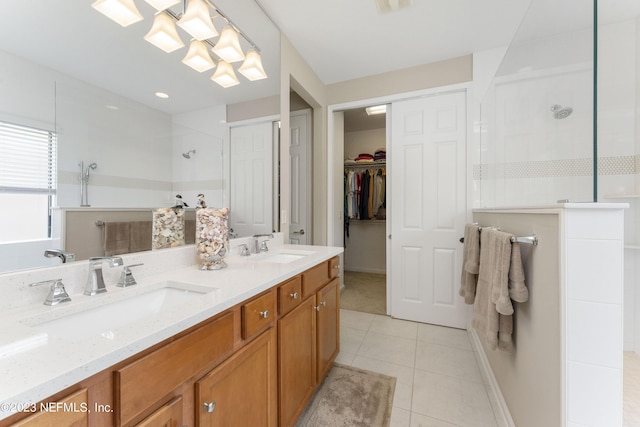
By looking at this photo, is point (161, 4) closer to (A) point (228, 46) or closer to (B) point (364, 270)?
(A) point (228, 46)

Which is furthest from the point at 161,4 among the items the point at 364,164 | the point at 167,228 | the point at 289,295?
the point at 364,164

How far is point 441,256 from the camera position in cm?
252

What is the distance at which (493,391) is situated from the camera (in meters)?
1.57

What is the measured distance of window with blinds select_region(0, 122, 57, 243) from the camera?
76cm

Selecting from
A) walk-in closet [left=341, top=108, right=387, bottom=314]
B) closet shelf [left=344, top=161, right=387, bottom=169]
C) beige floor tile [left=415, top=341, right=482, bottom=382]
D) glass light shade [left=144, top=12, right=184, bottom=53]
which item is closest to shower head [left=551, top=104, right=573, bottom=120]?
beige floor tile [left=415, top=341, right=482, bottom=382]

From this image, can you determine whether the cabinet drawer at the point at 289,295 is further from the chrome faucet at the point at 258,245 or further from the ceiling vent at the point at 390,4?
the ceiling vent at the point at 390,4

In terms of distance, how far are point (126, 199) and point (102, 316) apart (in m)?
0.49

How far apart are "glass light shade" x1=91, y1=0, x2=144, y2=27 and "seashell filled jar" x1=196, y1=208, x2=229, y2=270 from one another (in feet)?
2.76

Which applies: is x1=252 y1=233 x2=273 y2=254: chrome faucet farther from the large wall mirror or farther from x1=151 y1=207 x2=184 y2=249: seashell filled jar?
x1=151 y1=207 x2=184 y2=249: seashell filled jar

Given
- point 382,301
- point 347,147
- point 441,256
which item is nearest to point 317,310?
point 441,256

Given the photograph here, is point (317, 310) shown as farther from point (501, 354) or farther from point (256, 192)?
point (501, 354)

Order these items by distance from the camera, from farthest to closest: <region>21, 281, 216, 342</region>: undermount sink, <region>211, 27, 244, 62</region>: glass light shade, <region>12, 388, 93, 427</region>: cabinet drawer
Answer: <region>211, 27, 244, 62</region>: glass light shade
<region>21, 281, 216, 342</region>: undermount sink
<region>12, 388, 93, 427</region>: cabinet drawer

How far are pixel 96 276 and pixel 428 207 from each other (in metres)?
2.54

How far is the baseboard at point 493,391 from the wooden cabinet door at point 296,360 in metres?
1.03
